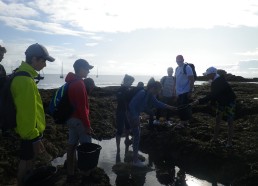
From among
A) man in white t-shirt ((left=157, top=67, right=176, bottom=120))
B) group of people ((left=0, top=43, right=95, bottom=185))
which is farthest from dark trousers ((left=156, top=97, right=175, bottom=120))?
group of people ((left=0, top=43, right=95, bottom=185))

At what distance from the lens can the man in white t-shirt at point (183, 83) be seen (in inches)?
451

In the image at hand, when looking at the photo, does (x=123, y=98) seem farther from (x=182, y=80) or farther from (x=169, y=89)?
(x=169, y=89)

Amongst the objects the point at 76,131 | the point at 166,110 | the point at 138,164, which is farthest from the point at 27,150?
the point at 166,110

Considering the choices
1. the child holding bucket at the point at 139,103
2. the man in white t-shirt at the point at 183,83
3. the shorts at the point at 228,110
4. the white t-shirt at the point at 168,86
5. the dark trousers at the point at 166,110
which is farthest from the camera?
the dark trousers at the point at 166,110

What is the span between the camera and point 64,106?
21.2 ft

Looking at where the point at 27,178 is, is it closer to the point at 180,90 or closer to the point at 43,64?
the point at 43,64

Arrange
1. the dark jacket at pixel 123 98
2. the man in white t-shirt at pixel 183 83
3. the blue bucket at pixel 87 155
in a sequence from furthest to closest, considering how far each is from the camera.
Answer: the man in white t-shirt at pixel 183 83, the dark jacket at pixel 123 98, the blue bucket at pixel 87 155

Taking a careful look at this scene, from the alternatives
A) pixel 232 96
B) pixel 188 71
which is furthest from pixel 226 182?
pixel 188 71

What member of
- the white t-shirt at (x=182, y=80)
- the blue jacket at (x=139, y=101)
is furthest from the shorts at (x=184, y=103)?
the blue jacket at (x=139, y=101)

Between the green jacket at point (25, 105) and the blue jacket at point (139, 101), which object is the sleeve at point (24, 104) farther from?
the blue jacket at point (139, 101)

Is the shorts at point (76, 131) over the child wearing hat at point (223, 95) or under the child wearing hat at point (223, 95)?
under

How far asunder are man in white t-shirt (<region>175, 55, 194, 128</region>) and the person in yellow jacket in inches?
277

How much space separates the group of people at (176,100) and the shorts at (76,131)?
7.18ft

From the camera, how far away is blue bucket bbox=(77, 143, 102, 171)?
259 inches
